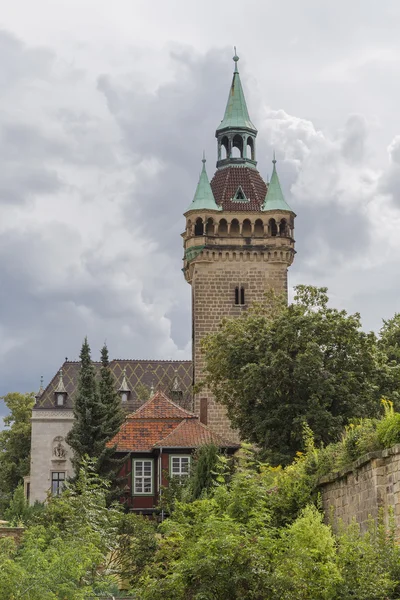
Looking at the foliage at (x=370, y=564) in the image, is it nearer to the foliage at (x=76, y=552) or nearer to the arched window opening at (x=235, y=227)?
the foliage at (x=76, y=552)

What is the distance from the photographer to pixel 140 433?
185 feet

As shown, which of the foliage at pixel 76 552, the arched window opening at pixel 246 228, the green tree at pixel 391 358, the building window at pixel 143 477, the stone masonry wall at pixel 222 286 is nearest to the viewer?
the foliage at pixel 76 552

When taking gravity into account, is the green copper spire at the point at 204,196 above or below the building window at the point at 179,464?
above

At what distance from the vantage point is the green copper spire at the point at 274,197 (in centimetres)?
7475

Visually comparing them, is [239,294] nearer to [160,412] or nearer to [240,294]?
[240,294]

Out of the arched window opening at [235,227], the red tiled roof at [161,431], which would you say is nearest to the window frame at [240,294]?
the arched window opening at [235,227]

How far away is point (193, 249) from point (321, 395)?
30012 millimetres

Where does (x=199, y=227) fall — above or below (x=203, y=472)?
above

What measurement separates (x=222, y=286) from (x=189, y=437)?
19.0 metres

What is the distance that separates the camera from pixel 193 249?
240 feet

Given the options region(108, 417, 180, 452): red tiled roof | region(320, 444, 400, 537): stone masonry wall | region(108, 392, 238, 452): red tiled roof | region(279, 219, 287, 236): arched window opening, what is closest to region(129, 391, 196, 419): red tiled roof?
region(108, 392, 238, 452): red tiled roof

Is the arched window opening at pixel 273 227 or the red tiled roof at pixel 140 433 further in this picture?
the arched window opening at pixel 273 227

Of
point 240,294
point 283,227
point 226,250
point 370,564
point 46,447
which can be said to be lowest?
point 370,564

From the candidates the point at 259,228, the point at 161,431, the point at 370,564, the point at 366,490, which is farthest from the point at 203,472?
the point at 259,228
